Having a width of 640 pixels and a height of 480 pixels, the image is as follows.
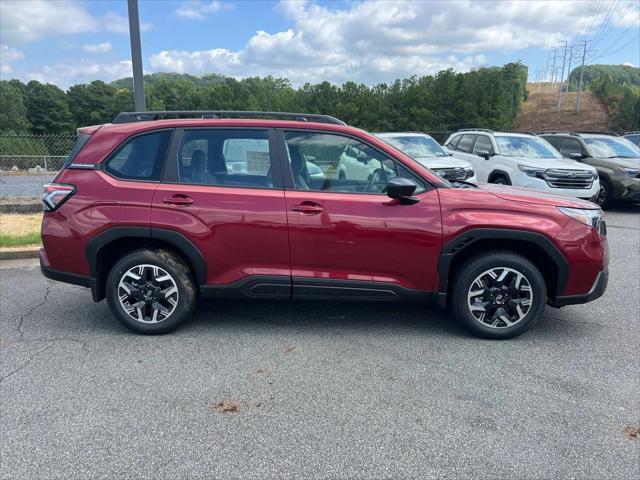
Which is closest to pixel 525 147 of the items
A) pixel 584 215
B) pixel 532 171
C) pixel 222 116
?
pixel 532 171

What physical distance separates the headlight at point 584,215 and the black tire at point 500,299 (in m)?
0.51

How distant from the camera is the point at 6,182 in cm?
1166

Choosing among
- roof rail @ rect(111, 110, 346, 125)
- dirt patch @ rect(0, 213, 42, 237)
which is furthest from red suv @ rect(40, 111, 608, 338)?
dirt patch @ rect(0, 213, 42, 237)

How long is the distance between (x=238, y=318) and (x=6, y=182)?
9889 millimetres

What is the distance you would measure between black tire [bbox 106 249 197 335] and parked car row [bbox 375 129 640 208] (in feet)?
18.2

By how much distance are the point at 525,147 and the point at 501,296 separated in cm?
810

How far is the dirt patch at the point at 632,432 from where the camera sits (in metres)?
2.86

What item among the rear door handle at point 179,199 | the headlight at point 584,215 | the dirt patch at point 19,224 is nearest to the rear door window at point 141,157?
the rear door handle at point 179,199

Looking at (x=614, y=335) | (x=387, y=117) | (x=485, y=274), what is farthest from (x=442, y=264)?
(x=387, y=117)

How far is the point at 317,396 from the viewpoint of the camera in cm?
328

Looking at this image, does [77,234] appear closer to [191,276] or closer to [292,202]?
[191,276]

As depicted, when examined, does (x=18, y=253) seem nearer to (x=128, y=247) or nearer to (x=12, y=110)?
(x=128, y=247)

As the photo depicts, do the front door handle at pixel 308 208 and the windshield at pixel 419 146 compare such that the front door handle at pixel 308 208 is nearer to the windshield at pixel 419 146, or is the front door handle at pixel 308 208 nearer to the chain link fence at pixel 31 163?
Result: the windshield at pixel 419 146

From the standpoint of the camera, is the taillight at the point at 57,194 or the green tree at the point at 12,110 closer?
the taillight at the point at 57,194
